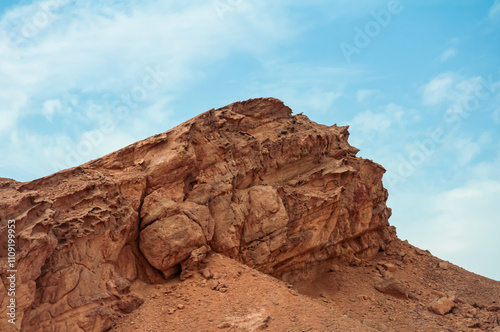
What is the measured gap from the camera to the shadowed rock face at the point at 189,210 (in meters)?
14.8

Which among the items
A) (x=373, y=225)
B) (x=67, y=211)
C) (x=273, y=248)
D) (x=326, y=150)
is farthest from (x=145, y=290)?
(x=373, y=225)

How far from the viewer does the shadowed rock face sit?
14758 millimetres

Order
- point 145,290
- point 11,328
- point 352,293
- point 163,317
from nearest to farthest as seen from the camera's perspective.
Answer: point 11,328
point 163,317
point 145,290
point 352,293

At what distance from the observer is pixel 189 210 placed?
17875mm

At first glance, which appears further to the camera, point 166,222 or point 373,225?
point 373,225

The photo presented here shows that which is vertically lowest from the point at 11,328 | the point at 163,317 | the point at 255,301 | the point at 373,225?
the point at 11,328

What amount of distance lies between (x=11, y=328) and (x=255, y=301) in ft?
23.0

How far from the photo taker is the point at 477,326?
19625mm

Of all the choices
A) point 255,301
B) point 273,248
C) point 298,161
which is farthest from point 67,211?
point 298,161

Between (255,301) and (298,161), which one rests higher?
(298,161)

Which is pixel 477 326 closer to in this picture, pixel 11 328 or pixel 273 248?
pixel 273 248

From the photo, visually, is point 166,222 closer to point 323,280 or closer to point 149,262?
point 149,262

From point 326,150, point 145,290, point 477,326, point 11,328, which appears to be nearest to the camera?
point 11,328

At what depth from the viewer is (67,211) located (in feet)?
52.3
